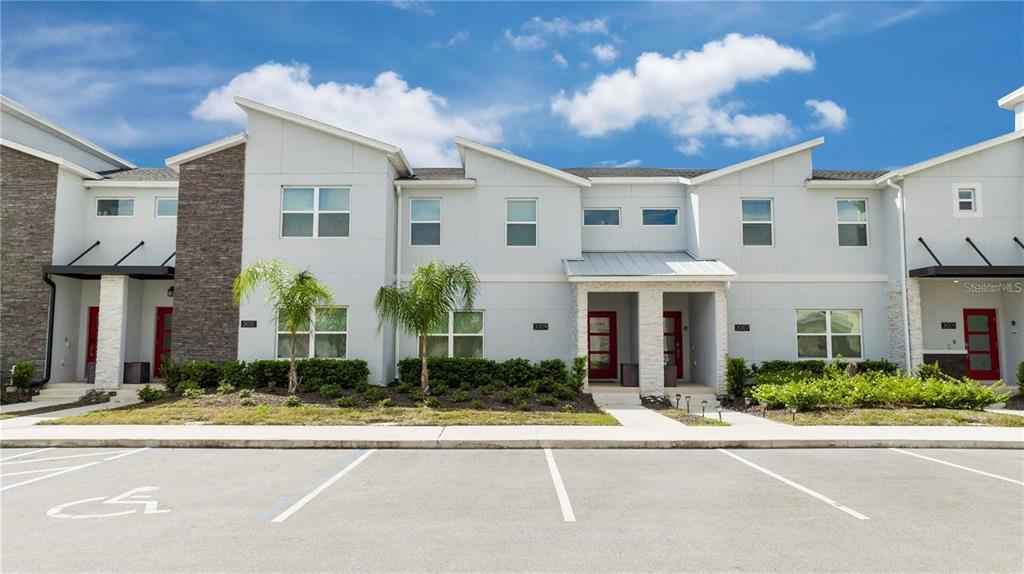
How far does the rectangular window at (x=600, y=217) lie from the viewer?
814 inches

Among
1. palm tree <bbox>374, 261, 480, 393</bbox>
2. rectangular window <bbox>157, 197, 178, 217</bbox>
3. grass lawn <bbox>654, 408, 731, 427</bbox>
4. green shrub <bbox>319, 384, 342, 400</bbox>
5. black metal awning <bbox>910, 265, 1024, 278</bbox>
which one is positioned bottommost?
grass lawn <bbox>654, 408, 731, 427</bbox>

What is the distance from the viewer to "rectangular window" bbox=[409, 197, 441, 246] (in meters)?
19.6

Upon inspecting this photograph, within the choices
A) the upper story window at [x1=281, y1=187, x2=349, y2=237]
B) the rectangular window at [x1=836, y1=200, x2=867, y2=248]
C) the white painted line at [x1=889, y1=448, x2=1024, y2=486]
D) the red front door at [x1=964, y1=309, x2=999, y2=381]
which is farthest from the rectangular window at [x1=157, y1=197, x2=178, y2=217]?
the red front door at [x1=964, y1=309, x2=999, y2=381]

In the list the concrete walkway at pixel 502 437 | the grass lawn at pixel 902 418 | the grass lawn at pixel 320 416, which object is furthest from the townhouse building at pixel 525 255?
the concrete walkway at pixel 502 437

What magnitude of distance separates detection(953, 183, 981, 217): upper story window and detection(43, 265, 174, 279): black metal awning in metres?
23.3

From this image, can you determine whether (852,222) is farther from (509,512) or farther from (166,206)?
(166,206)

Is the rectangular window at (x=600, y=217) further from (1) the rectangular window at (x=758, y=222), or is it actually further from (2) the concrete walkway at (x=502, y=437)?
(2) the concrete walkway at (x=502, y=437)

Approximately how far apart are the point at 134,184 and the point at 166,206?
1.15 metres

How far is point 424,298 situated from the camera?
16.1 m

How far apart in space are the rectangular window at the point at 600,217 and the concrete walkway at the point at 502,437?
9221mm

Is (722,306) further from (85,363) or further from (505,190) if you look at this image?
(85,363)

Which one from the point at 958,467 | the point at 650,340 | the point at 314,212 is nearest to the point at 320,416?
the point at 314,212

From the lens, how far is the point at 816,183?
64.4 ft

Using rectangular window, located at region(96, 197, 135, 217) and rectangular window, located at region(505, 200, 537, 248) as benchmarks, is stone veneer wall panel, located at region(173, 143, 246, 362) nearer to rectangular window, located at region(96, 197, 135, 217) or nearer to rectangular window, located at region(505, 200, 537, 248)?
rectangular window, located at region(96, 197, 135, 217)
